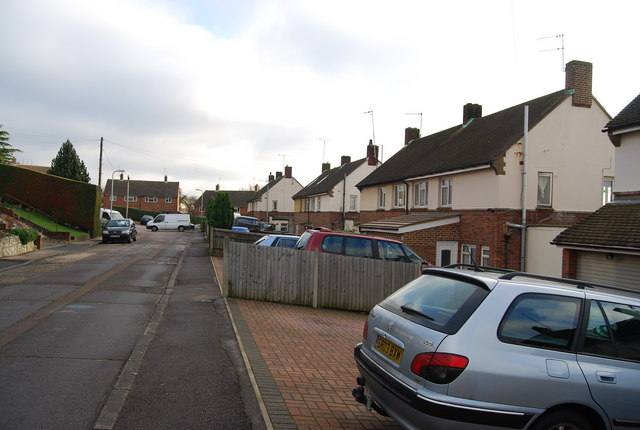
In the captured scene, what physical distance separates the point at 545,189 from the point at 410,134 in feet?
50.7

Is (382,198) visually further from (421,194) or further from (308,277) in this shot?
(308,277)

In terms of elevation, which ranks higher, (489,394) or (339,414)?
(489,394)

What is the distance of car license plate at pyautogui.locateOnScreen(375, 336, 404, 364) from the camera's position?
4.17 metres

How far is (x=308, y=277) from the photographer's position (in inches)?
472

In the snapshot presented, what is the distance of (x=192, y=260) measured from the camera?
70.8ft

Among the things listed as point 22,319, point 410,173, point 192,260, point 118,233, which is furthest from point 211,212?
point 22,319

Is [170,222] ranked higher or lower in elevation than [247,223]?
lower

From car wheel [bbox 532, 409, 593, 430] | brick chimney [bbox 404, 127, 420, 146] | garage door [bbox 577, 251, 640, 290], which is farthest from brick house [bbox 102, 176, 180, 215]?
car wheel [bbox 532, 409, 593, 430]

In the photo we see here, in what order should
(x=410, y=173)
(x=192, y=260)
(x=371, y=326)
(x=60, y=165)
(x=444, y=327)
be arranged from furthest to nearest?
(x=60, y=165) → (x=410, y=173) → (x=192, y=260) → (x=371, y=326) → (x=444, y=327)

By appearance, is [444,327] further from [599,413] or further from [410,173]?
[410,173]

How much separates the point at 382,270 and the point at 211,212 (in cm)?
2153

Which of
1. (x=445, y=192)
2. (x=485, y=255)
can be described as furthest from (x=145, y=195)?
(x=485, y=255)

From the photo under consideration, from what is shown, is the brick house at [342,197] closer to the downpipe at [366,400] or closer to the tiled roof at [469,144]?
the tiled roof at [469,144]

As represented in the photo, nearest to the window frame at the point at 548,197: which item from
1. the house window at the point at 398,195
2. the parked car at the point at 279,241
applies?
the house window at the point at 398,195
